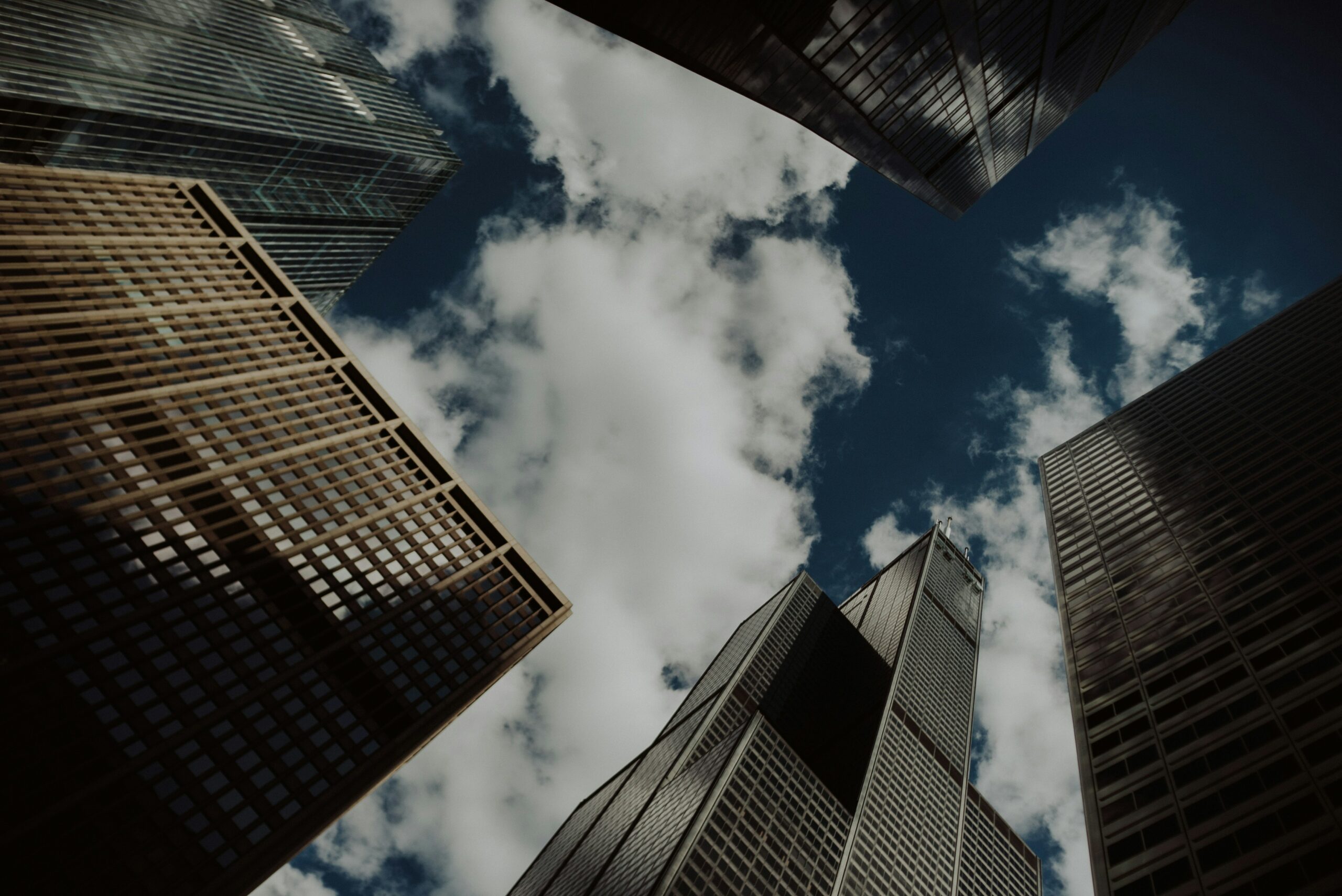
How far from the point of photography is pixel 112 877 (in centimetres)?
5834

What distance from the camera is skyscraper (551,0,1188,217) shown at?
96.5 feet

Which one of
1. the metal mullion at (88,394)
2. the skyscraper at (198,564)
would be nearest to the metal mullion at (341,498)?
the skyscraper at (198,564)

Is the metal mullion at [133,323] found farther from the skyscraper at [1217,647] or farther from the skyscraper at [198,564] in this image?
the skyscraper at [1217,647]

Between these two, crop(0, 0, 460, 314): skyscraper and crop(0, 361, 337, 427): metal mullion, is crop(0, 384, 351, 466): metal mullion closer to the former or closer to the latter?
crop(0, 361, 337, 427): metal mullion

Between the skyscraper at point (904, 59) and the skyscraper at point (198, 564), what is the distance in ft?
229

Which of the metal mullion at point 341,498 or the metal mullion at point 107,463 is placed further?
the metal mullion at point 341,498

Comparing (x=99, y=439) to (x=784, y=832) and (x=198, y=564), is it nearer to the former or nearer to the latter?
(x=198, y=564)

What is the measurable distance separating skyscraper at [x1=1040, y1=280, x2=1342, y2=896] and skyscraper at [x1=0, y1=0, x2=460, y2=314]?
142 metres

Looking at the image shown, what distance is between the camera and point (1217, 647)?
158 ft

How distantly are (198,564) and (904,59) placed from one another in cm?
8009

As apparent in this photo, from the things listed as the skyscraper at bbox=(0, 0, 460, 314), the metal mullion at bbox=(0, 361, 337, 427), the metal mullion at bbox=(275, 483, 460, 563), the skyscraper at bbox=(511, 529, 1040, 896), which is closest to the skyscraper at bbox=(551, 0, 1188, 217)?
the metal mullion at bbox=(275, 483, 460, 563)

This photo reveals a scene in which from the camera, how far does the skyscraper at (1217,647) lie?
109ft

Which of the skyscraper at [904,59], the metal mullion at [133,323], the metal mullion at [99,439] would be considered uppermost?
the metal mullion at [133,323]

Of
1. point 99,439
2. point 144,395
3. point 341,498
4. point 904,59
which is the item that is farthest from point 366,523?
point 904,59
